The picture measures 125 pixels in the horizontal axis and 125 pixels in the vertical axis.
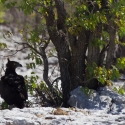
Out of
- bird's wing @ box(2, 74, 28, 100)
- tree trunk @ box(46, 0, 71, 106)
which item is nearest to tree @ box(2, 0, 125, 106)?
tree trunk @ box(46, 0, 71, 106)

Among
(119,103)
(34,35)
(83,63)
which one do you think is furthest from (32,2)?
(119,103)

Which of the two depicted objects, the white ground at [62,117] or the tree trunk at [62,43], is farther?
the tree trunk at [62,43]

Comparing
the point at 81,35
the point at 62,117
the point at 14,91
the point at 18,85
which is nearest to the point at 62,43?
the point at 81,35

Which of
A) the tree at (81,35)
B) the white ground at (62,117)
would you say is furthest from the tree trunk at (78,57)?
the white ground at (62,117)

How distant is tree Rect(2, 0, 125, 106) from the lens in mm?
8508

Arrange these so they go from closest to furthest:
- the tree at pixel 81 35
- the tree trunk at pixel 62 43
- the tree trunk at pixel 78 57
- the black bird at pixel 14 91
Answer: the tree at pixel 81 35 < the tree trunk at pixel 62 43 < the black bird at pixel 14 91 < the tree trunk at pixel 78 57

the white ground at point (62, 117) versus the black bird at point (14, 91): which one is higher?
the black bird at point (14, 91)

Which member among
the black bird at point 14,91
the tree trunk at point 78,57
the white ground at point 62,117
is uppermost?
the tree trunk at point 78,57

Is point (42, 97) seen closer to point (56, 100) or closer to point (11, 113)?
point (56, 100)

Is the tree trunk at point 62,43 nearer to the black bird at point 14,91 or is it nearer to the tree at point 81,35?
the tree at point 81,35

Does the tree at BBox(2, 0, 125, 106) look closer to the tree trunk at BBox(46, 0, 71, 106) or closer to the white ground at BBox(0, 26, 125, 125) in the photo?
the tree trunk at BBox(46, 0, 71, 106)

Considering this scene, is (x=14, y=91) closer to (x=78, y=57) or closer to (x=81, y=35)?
(x=78, y=57)

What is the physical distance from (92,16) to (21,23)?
1408cm

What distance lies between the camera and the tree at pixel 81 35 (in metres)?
8.51
